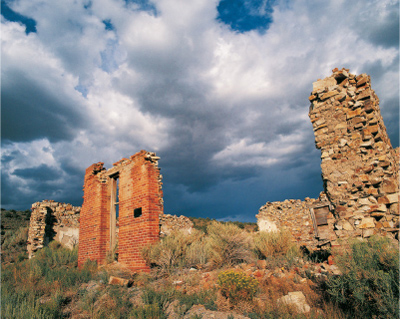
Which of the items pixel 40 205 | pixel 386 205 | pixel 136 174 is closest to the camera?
pixel 386 205

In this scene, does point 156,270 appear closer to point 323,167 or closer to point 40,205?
point 323,167

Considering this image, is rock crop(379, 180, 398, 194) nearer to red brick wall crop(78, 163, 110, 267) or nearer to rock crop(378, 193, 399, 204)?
rock crop(378, 193, 399, 204)

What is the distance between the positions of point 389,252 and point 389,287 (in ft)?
1.95

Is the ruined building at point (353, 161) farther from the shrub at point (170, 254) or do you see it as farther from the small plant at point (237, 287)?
the shrub at point (170, 254)

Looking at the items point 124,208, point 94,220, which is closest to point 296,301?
point 124,208

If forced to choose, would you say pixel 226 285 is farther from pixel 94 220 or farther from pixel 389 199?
pixel 94 220

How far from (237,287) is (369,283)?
2.17m

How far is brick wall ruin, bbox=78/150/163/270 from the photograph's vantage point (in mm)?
7805

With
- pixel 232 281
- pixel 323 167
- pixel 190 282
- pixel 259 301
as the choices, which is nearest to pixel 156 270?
pixel 190 282

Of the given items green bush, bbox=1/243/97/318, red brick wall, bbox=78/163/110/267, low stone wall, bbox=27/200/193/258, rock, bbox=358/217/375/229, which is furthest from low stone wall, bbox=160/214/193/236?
rock, bbox=358/217/375/229

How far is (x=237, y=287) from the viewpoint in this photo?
453 centimetres

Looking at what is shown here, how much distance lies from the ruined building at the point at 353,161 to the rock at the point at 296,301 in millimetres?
1772

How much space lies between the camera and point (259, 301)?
14.4ft

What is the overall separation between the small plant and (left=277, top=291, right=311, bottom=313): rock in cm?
54
